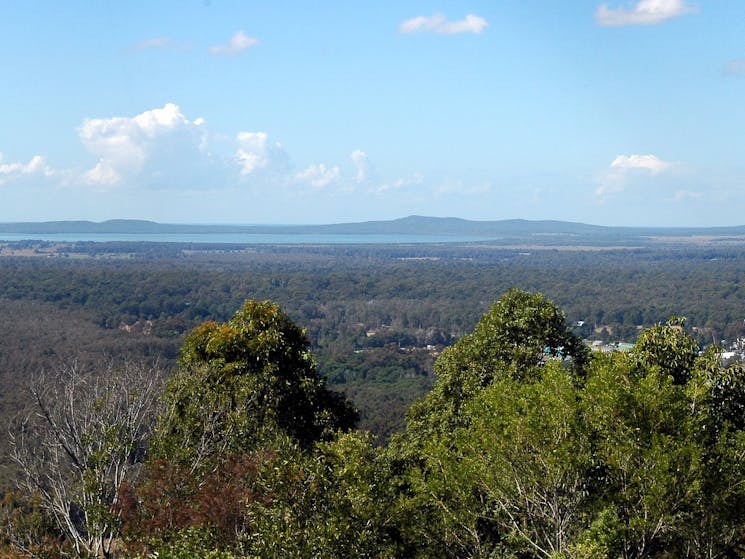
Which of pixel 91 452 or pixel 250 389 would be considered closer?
pixel 91 452

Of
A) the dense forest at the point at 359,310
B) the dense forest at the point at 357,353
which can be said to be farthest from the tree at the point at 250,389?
the dense forest at the point at 359,310

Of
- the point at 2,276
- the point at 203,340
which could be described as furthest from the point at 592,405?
the point at 2,276

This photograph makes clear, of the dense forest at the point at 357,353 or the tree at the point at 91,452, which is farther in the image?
the tree at the point at 91,452

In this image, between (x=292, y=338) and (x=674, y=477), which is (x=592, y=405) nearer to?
(x=674, y=477)

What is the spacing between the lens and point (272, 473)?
11469mm

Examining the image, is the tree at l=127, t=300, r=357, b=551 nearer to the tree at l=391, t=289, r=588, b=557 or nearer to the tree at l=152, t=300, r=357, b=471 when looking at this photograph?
the tree at l=152, t=300, r=357, b=471

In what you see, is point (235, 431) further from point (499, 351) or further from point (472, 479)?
point (499, 351)

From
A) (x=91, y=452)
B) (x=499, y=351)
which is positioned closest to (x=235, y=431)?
(x=91, y=452)

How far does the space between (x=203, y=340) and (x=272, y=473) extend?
29.6 ft

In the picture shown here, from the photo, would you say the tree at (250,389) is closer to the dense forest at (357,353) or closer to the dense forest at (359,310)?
the dense forest at (357,353)

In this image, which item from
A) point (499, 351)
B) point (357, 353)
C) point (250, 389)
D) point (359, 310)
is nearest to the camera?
point (250, 389)

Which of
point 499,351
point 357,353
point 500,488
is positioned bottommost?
point 357,353

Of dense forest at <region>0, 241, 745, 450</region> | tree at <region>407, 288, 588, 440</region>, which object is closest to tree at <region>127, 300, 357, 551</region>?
tree at <region>407, 288, 588, 440</region>

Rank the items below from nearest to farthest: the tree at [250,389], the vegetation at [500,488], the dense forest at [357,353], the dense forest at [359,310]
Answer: the vegetation at [500,488]
the dense forest at [357,353]
the tree at [250,389]
the dense forest at [359,310]
